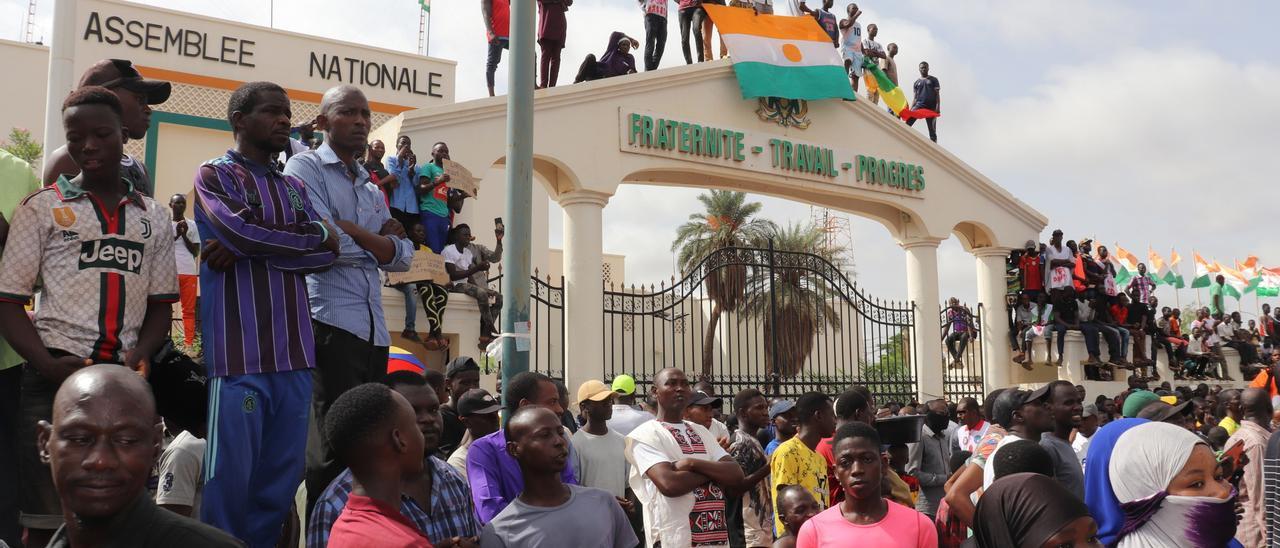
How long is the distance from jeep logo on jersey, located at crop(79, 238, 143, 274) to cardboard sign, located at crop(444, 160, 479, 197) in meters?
7.33

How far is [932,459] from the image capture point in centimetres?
825

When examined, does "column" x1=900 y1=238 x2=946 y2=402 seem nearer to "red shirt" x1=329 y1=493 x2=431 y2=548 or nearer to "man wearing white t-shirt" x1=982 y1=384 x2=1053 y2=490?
"man wearing white t-shirt" x1=982 y1=384 x2=1053 y2=490

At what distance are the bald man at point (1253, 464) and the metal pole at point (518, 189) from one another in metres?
4.40

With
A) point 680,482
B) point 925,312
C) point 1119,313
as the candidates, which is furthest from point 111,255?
point 1119,313

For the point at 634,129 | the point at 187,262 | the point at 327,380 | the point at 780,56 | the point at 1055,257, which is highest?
the point at 780,56

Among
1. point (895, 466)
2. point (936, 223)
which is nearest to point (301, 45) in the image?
point (936, 223)

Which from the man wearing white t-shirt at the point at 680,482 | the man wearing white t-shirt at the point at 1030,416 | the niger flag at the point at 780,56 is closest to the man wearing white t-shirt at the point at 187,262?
the man wearing white t-shirt at the point at 680,482

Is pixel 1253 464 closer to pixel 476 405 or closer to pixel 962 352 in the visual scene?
pixel 476 405

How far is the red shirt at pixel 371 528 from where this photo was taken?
3072 millimetres

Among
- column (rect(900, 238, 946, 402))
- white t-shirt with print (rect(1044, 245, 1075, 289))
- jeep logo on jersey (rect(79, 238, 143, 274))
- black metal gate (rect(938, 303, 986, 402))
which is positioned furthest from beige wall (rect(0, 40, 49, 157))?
jeep logo on jersey (rect(79, 238, 143, 274))

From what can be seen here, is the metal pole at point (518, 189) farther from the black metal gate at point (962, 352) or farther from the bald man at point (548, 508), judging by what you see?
the black metal gate at point (962, 352)

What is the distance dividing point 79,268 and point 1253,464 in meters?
6.55

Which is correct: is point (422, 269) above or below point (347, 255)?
above

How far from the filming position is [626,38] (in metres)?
14.6
